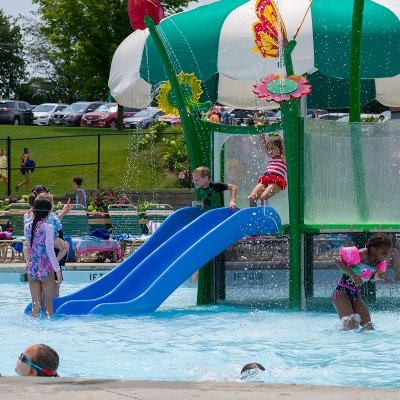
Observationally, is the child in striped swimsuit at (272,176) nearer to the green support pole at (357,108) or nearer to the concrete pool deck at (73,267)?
the green support pole at (357,108)

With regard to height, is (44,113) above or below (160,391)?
above

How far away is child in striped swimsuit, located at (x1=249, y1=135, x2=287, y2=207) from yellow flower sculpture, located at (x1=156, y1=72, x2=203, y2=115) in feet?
5.22

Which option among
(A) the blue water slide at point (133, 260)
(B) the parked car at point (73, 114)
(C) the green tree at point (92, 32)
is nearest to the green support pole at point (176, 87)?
(A) the blue water slide at point (133, 260)

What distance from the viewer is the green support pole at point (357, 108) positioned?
35.0ft

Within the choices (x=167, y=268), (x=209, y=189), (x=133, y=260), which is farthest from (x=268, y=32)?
(x=167, y=268)

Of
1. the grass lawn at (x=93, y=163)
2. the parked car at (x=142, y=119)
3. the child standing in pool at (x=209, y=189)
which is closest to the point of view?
the child standing in pool at (x=209, y=189)

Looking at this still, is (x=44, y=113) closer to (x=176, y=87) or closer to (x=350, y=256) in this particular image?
(x=176, y=87)

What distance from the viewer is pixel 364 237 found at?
10.9 metres

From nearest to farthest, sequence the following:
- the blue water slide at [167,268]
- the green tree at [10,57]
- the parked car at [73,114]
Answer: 1. the blue water slide at [167,268]
2. the parked car at [73,114]
3. the green tree at [10,57]

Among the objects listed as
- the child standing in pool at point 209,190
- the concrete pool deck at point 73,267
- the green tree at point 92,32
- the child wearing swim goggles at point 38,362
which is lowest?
the child wearing swim goggles at point 38,362

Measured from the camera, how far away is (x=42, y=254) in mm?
9672

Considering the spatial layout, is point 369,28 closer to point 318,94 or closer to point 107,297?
point 318,94

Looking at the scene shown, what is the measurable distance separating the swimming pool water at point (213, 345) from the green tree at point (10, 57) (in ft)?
195

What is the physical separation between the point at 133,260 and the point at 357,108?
3.42 metres
